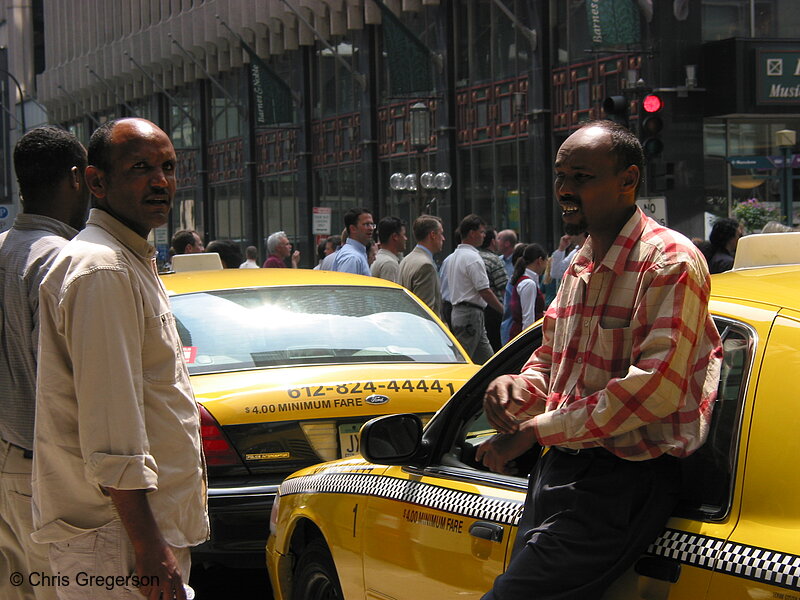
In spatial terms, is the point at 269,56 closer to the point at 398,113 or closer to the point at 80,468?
the point at 398,113

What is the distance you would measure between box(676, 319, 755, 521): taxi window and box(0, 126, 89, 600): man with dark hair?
1.80 meters

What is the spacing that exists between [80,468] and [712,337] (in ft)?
5.04

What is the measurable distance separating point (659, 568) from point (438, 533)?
3.21 ft

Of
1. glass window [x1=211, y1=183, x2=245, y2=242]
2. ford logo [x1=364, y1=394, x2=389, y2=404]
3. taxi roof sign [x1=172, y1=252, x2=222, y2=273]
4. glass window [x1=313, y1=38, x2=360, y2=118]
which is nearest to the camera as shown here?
ford logo [x1=364, y1=394, x2=389, y2=404]

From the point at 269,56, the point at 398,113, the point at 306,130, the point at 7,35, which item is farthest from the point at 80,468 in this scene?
the point at 7,35

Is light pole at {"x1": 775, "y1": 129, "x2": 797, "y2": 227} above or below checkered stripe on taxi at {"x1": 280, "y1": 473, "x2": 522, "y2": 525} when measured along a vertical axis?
above

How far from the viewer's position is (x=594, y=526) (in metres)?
2.64

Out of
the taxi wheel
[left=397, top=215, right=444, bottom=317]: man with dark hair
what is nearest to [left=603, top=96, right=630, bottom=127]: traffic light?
[left=397, top=215, right=444, bottom=317]: man with dark hair

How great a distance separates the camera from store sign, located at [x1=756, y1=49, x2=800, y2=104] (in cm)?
2291

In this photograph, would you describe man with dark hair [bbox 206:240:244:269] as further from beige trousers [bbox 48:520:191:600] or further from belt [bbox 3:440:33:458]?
beige trousers [bbox 48:520:191:600]

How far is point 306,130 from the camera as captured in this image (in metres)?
37.1

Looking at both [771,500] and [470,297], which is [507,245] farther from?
[771,500]

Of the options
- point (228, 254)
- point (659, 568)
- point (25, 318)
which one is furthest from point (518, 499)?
point (228, 254)

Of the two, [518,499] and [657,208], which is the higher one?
[657,208]
